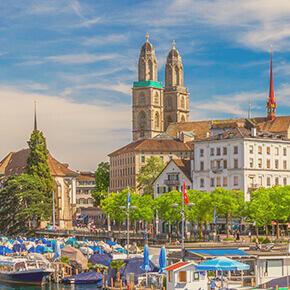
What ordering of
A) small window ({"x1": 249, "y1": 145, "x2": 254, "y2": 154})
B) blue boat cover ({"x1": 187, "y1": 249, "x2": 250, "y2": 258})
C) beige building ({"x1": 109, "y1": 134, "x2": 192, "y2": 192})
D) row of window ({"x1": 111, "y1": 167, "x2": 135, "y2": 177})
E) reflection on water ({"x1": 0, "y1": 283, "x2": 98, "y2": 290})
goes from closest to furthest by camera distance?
blue boat cover ({"x1": 187, "y1": 249, "x2": 250, "y2": 258}), reflection on water ({"x1": 0, "y1": 283, "x2": 98, "y2": 290}), small window ({"x1": 249, "y1": 145, "x2": 254, "y2": 154}), beige building ({"x1": 109, "y1": 134, "x2": 192, "y2": 192}), row of window ({"x1": 111, "y1": 167, "x2": 135, "y2": 177})

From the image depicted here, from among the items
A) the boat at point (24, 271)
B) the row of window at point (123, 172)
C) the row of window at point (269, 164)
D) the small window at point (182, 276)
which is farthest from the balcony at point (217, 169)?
the small window at point (182, 276)

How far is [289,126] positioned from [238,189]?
1552 inches

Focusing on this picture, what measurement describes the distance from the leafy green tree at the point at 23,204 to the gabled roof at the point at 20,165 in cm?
2634

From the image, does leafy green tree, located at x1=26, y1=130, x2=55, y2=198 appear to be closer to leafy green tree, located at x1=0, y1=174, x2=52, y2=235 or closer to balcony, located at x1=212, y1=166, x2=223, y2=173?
leafy green tree, located at x1=0, y1=174, x2=52, y2=235

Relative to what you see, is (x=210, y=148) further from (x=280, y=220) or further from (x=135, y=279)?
Result: (x=135, y=279)

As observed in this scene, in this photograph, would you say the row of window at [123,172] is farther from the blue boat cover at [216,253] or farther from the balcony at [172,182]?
the blue boat cover at [216,253]

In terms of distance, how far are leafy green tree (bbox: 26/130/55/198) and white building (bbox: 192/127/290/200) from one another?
28.2 metres

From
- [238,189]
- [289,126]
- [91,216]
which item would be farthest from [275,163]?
[91,216]

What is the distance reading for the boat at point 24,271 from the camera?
70062 millimetres

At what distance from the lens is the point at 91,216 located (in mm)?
183250

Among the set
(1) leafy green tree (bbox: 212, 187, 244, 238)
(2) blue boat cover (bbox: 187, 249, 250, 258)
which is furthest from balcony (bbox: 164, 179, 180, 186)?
(2) blue boat cover (bbox: 187, 249, 250, 258)

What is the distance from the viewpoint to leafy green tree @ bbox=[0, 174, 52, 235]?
131250 millimetres

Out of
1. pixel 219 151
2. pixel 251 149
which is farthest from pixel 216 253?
pixel 219 151

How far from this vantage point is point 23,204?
5251 inches
